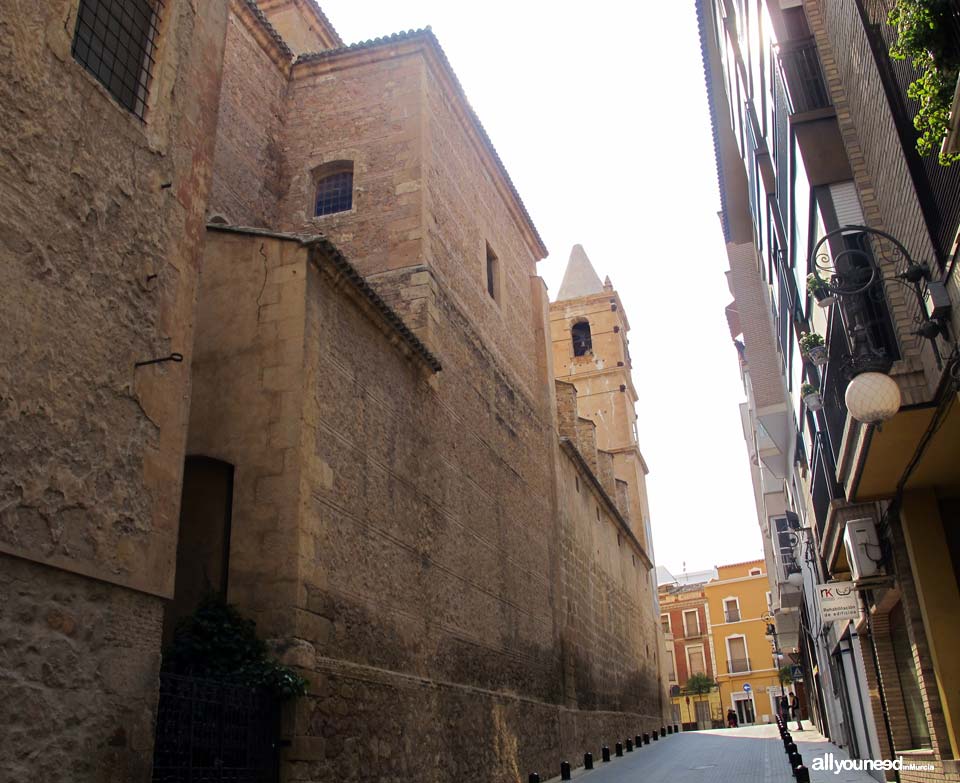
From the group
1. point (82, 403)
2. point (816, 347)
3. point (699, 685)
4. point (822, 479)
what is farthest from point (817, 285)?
point (699, 685)

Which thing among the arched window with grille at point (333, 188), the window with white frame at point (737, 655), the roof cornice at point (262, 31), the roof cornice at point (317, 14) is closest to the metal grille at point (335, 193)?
the arched window with grille at point (333, 188)

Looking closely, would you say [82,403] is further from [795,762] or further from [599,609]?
[599,609]

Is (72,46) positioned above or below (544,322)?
below

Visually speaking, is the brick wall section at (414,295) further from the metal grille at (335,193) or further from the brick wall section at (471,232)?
the metal grille at (335,193)

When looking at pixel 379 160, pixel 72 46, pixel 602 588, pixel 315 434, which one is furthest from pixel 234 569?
pixel 602 588

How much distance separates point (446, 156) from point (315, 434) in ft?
25.5

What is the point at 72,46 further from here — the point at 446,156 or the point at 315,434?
the point at 446,156

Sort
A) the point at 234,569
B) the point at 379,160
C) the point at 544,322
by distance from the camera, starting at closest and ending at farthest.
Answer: the point at 234,569 → the point at 379,160 → the point at 544,322

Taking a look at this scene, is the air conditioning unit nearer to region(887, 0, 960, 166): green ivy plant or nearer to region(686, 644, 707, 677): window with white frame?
region(887, 0, 960, 166): green ivy plant

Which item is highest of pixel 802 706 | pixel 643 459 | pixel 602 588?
pixel 643 459

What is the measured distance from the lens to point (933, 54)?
4.36 m

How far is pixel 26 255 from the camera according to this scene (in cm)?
528

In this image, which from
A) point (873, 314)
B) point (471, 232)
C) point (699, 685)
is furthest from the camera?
point (699, 685)

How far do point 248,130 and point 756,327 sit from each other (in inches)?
420
